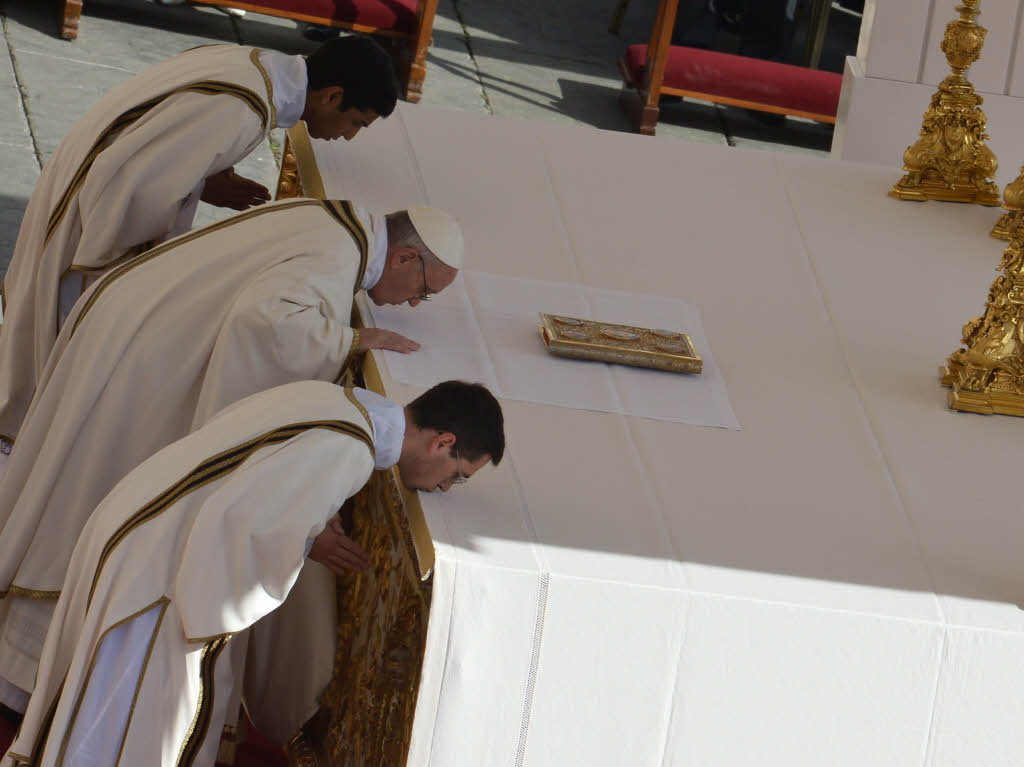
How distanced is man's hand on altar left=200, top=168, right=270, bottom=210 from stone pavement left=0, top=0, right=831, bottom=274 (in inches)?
57.7

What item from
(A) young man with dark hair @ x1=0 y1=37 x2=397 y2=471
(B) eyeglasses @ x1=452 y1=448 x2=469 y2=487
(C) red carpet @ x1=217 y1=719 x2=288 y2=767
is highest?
(A) young man with dark hair @ x1=0 y1=37 x2=397 y2=471

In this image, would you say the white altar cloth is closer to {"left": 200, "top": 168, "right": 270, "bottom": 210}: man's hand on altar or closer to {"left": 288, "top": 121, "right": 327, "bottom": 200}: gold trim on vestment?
{"left": 288, "top": 121, "right": 327, "bottom": 200}: gold trim on vestment

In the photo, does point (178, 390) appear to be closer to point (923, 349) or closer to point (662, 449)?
point (662, 449)

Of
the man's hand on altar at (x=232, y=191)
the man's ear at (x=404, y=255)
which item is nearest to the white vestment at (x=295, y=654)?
the man's ear at (x=404, y=255)

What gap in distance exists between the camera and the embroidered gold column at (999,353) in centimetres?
360

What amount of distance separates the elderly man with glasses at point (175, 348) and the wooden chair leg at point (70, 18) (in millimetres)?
4272

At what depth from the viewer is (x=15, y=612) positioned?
3434 mm

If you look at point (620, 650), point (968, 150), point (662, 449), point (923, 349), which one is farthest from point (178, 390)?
point (968, 150)

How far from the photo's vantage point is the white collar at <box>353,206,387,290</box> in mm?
3551

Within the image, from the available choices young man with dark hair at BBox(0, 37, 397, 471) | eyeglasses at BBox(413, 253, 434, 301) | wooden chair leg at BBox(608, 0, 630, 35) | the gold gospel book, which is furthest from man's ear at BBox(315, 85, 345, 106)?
wooden chair leg at BBox(608, 0, 630, 35)

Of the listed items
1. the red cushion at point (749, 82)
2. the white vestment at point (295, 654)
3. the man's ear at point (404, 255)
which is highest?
the red cushion at point (749, 82)

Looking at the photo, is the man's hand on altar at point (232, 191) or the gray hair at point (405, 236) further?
the man's hand on altar at point (232, 191)

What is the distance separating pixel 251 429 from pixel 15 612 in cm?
92

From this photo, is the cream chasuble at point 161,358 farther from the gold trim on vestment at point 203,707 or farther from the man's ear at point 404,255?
the gold trim on vestment at point 203,707
